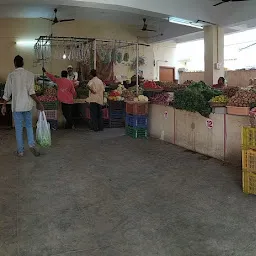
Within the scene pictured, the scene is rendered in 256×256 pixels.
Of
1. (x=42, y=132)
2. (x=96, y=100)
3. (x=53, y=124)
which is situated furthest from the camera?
(x=53, y=124)

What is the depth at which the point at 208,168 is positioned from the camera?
496cm

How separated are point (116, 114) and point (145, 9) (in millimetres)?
2879

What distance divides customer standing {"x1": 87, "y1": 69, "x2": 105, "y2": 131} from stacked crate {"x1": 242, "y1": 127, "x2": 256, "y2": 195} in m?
5.01

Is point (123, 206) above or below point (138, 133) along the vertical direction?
below

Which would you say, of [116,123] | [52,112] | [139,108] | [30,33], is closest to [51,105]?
[52,112]

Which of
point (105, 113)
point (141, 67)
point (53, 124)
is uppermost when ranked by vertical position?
point (141, 67)

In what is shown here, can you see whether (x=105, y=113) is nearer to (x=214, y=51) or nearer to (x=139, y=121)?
(x=139, y=121)

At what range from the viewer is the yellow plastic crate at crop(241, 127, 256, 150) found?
375 cm

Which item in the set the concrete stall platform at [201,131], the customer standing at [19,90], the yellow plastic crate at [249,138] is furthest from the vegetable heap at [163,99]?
the yellow plastic crate at [249,138]

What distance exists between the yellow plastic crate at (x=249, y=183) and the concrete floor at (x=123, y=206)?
86mm

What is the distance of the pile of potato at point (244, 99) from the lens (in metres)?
4.93

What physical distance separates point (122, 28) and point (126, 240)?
40.3 ft

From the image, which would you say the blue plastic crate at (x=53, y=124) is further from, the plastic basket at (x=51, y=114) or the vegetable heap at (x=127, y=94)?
the vegetable heap at (x=127, y=94)

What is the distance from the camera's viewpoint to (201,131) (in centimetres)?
593
